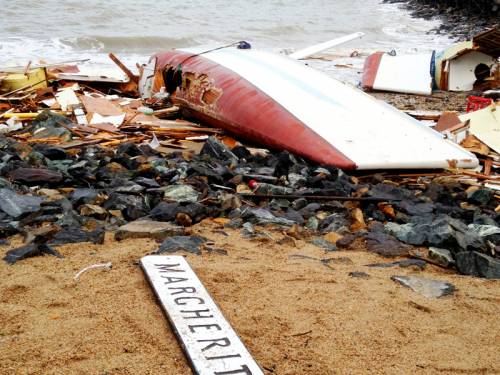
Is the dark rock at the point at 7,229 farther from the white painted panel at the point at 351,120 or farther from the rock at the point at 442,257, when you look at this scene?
the white painted panel at the point at 351,120

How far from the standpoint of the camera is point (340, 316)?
2.85m

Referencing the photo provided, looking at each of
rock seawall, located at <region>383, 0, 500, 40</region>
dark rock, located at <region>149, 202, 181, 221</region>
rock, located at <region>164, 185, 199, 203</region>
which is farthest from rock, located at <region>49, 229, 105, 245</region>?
rock seawall, located at <region>383, 0, 500, 40</region>

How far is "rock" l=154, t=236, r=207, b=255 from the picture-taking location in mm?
3565

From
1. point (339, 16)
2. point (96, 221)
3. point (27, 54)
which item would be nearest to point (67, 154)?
point (96, 221)

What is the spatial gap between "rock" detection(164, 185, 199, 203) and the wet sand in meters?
1.02

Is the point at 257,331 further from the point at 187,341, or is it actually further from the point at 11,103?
the point at 11,103

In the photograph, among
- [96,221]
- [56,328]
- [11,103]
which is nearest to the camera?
[56,328]

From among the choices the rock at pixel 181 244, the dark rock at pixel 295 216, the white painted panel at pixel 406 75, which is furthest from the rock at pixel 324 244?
the white painted panel at pixel 406 75

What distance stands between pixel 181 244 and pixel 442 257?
1.64 m

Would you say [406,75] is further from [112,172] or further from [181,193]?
[181,193]

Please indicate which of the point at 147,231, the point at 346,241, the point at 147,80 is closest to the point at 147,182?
the point at 147,231

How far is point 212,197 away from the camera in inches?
185

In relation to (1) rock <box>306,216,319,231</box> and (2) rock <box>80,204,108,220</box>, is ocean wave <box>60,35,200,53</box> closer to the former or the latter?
(2) rock <box>80,204,108,220</box>

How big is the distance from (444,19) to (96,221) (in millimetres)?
27066
